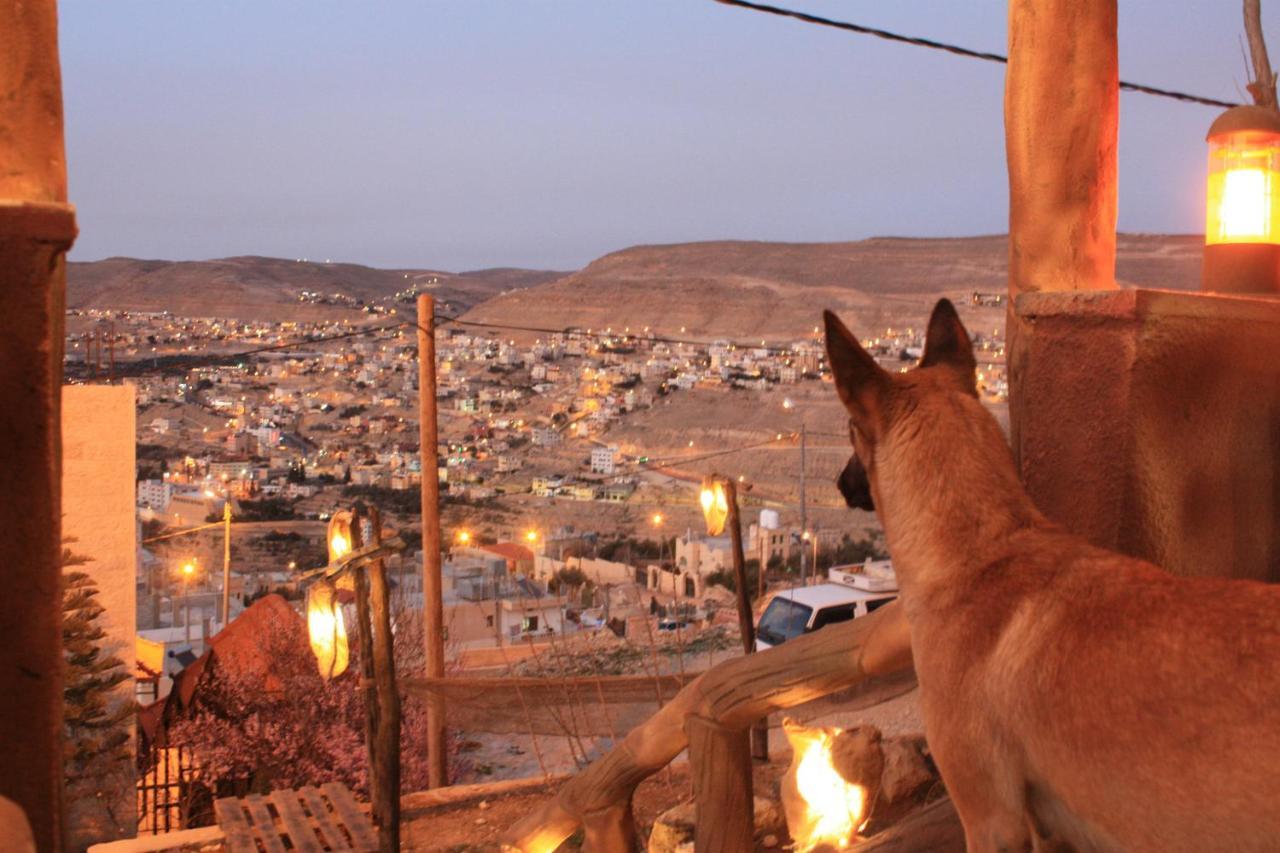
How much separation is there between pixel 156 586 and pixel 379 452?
21.2ft

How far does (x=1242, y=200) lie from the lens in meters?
3.73

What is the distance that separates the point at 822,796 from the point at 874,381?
3.52m

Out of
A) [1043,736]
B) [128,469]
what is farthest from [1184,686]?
[128,469]

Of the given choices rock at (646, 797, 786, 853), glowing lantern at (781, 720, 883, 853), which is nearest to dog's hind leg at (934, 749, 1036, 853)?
glowing lantern at (781, 720, 883, 853)

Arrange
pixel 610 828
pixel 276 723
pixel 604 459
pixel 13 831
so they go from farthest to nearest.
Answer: pixel 604 459 → pixel 276 723 → pixel 610 828 → pixel 13 831

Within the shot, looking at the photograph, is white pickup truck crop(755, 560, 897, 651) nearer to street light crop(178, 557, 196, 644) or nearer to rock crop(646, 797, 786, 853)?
rock crop(646, 797, 786, 853)

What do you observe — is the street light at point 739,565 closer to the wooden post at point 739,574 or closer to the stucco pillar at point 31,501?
the wooden post at point 739,574

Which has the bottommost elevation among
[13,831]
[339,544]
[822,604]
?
[822,604]

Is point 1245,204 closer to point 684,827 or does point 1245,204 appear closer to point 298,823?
point 684,827

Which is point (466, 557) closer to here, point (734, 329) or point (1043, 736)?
point (734, 329)

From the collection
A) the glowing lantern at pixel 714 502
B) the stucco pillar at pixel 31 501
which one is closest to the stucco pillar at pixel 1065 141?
the stucco pillar at pixel 31 501

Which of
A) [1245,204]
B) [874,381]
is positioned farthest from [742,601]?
[874,381]

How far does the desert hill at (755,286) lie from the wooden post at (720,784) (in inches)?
780

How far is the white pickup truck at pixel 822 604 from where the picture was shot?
40.8 feet
